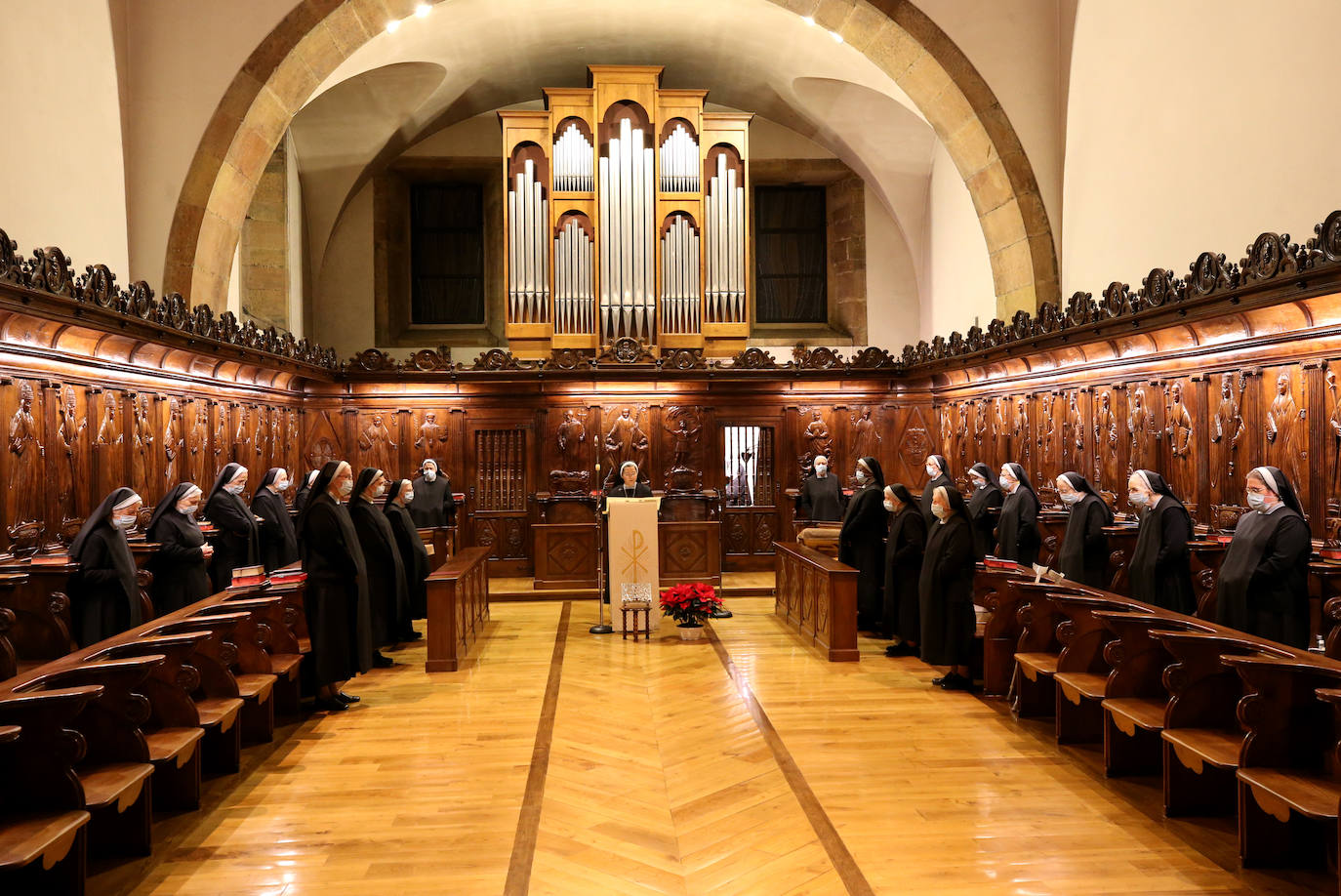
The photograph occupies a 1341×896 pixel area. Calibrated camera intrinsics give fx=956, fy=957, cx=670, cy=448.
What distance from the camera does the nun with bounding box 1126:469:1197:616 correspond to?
602 cm

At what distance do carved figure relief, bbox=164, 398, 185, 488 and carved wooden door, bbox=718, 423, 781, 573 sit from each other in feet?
21.8

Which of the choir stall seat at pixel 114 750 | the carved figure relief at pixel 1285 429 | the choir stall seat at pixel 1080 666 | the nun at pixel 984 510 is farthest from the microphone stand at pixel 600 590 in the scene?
the carved figure relief at pixel 1285 429

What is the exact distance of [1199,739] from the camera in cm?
395

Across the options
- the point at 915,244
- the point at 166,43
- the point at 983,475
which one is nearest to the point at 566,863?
the point at 983,475

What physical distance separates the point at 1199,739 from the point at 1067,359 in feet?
19.5

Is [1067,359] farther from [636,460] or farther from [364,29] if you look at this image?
[364,29]

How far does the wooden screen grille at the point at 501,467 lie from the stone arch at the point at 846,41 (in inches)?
154

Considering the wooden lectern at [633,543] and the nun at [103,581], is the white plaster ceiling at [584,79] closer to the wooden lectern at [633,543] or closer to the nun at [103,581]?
the wooden lectern at [633,543]

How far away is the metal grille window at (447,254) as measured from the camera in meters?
15.4

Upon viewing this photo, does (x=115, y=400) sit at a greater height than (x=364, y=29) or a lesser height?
lesser

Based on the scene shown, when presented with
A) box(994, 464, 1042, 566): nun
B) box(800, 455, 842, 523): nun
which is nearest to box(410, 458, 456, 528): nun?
box(800, 455, 842, 523): nun

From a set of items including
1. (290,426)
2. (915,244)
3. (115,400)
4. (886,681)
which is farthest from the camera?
(915,244)

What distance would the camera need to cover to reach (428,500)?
36.1ft

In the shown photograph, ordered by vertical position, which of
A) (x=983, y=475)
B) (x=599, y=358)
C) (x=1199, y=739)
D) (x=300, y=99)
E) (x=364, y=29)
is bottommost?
(x=1199, y=739)
